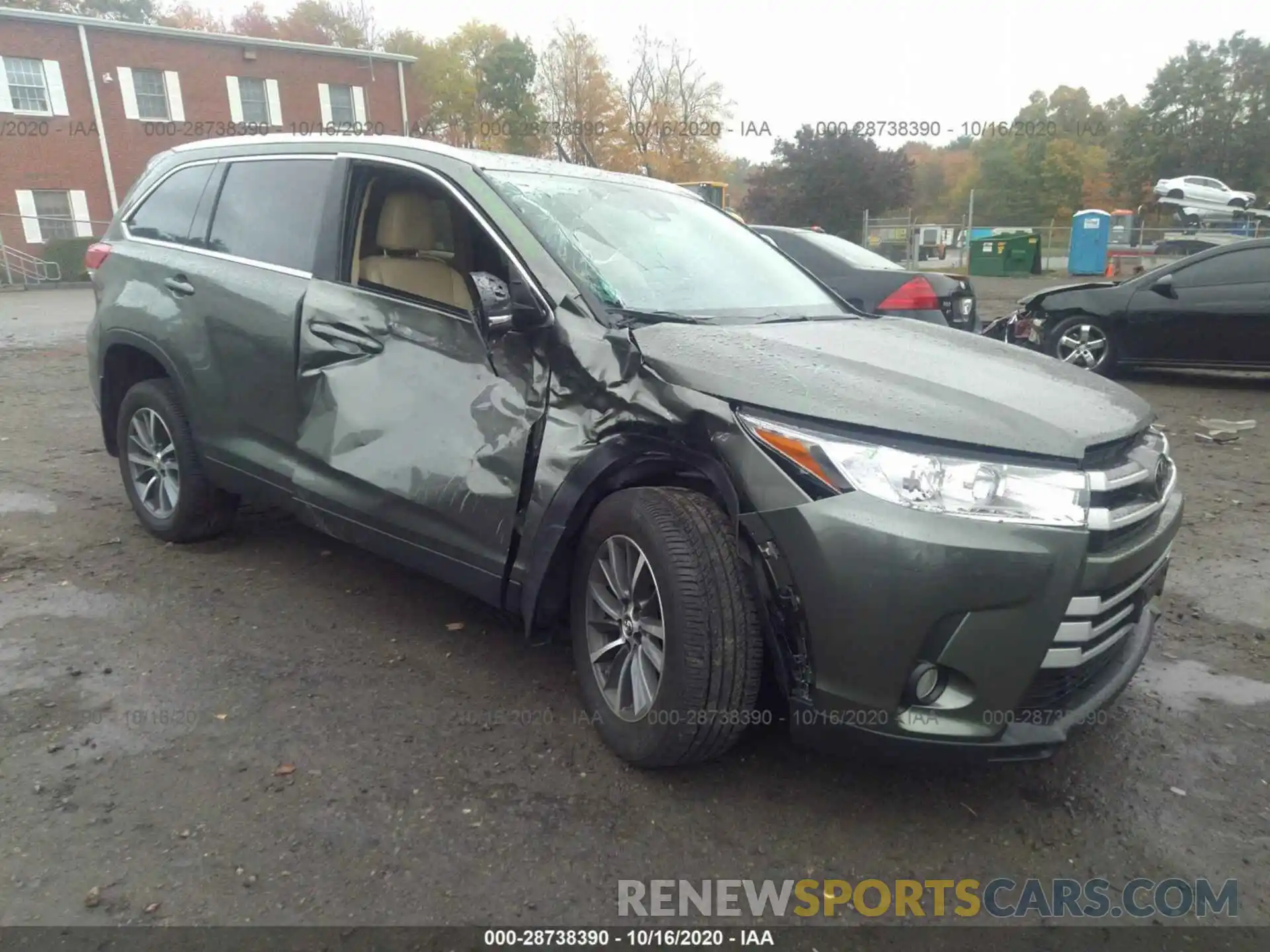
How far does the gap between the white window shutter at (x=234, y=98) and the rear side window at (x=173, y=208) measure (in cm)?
3123

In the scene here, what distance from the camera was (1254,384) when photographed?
9.04 metres

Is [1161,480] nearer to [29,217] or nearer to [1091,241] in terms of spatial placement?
[1091,241]

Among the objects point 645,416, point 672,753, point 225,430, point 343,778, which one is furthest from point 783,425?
point 225,430

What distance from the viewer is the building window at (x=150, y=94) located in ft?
98.1

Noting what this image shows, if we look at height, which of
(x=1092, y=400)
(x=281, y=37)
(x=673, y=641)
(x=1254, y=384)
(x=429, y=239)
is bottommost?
(x=1254, y=384)

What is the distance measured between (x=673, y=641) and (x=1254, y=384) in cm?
891

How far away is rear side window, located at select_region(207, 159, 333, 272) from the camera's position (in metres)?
3.76

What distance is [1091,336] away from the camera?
931 cm

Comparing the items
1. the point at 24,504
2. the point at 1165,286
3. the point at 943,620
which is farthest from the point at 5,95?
the point at 943,620

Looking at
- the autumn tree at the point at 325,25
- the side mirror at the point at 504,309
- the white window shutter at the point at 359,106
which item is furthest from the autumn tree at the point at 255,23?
the side mirror at the point at 504,309

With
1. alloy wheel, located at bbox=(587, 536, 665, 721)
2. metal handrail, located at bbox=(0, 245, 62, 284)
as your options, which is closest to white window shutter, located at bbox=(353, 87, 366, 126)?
metal handrail, located at bbox=(0, 245, 62, 284)

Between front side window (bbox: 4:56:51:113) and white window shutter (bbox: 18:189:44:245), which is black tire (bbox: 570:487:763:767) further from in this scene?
front side window (bbox: 4:56:51:113)

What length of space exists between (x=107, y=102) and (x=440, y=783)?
1322 inches

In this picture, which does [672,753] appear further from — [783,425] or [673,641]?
[783,425]
